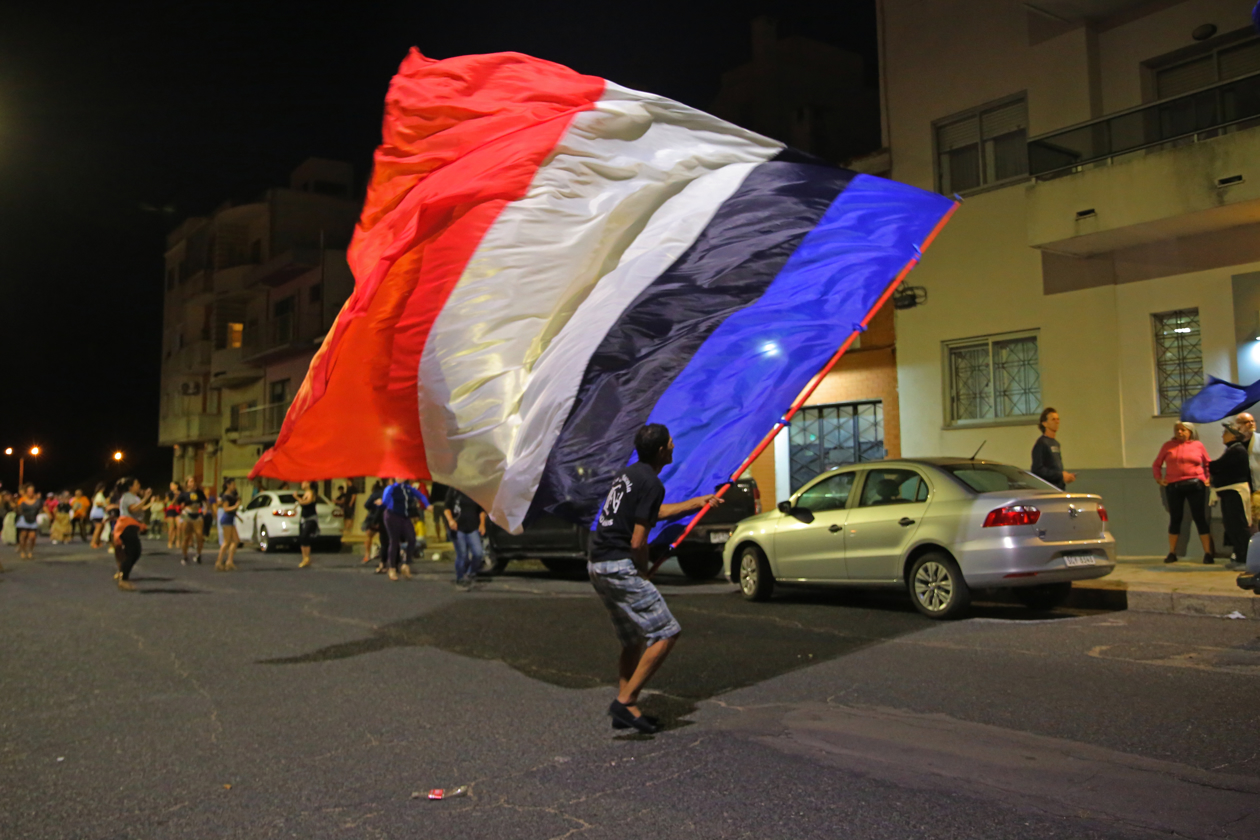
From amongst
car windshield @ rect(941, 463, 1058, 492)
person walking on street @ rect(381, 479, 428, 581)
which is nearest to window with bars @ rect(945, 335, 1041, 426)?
car windshield @ rect(941, 463, 1058, 492)

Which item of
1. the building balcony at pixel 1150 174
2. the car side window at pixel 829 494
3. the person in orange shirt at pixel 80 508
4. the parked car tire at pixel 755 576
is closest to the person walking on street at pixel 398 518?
the parked car tire at pixel 755 576

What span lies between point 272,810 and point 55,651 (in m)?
5.92

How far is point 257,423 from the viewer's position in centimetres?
4312

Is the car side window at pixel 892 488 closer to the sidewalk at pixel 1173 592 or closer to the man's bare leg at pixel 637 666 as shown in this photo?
the sidewalk at pixel 1173 592

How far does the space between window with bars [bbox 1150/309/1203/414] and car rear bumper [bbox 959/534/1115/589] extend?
18.8 feet

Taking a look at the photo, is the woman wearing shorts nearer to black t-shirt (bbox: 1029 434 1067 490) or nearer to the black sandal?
black t-shirt (bbox: 1029 434 1067 490)

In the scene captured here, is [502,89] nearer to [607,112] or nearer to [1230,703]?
[607,112]

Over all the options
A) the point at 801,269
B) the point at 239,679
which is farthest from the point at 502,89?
the point at 239,679

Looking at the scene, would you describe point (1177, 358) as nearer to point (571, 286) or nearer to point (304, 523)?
point (571, 286)

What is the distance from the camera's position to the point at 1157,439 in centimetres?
Answer: 1370

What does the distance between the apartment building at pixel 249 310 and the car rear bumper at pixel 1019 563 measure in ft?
102

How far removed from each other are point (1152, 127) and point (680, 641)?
10355 millimetres

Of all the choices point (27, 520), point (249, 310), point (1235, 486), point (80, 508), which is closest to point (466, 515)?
point (1235, 486)

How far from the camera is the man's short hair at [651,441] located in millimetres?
5543
